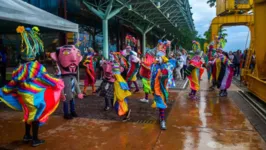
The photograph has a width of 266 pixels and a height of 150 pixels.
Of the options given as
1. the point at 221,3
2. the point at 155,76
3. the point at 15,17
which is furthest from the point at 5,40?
the point at 155,76

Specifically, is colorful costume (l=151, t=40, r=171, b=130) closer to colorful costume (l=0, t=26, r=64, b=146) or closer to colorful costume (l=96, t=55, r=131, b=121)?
colorful costume (l=96, t=55, r=131, b=121)

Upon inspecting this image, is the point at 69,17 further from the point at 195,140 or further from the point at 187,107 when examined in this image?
the point at 195,140

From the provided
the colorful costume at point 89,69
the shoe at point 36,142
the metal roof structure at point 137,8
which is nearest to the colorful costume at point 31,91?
the shoe at point 36,142

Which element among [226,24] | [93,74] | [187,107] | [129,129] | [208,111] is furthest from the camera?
[226,24]

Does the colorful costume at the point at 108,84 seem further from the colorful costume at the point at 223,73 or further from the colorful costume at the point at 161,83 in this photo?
the colorful costume at the point at 223,73

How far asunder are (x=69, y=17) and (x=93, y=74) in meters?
10.5

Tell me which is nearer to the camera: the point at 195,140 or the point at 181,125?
the point at 195,140

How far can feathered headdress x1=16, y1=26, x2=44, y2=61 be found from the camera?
390 cm

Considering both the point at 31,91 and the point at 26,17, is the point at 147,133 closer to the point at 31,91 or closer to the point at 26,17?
the point at 31,91

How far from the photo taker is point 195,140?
410 cm

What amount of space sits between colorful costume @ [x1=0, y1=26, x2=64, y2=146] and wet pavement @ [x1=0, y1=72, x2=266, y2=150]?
0.52 meters

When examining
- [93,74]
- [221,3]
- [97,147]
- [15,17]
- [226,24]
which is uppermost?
[221,3]

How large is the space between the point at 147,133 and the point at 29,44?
2.60m

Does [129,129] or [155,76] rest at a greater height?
[155,76]
